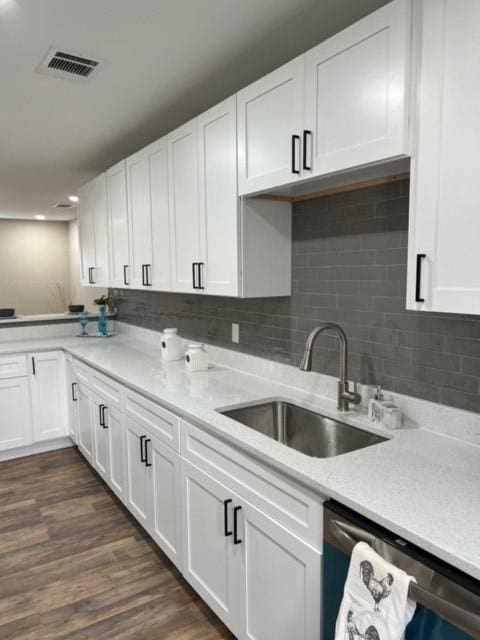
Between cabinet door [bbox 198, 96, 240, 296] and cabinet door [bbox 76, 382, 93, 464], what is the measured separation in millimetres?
1539

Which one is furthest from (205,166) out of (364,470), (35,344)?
(35,344)

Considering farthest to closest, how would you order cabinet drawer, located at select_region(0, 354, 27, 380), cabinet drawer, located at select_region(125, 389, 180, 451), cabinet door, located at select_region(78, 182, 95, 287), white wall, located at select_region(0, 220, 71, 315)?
white wall, located at select_region(0, 220, 71, 315) → cabinet door, located at select_region(78, 182, 95, 287) → cabinet drawer, located at select_region(0, 354, 27, 380) → cabinet drawer, located at select_region(125, 389, 180, 451)

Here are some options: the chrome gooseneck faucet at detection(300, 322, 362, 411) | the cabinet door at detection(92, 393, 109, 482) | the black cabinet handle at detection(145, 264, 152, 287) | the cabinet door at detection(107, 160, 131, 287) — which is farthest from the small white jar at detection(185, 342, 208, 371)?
the chrome gooseneck faucet at detection(300, 322, 362, 411)

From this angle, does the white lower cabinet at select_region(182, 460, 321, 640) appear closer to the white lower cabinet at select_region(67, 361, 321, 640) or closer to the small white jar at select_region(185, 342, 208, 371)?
the white lower cabinet at select_region(67, 361, 321, 640)

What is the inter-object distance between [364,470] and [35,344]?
132 inches

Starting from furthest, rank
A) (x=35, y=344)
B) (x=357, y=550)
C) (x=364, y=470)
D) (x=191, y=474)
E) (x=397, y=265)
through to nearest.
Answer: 1. (x=35, y=344)
2. (x=191, y=474)
3. (x=397, y=265)
4. (x=364, y=470)
5. (x=357, y=550)

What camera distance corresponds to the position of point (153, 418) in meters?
2.32

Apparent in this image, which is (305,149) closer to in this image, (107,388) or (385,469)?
(385,469)

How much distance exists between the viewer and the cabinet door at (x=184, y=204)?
2479 millimetres

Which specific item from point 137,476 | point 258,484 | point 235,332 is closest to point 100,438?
point 137,476

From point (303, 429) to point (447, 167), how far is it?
1.26 metres

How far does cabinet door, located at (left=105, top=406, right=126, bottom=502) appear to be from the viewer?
2.77 meters

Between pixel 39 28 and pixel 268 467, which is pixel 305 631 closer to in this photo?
pixel 268 467

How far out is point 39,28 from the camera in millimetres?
1884
